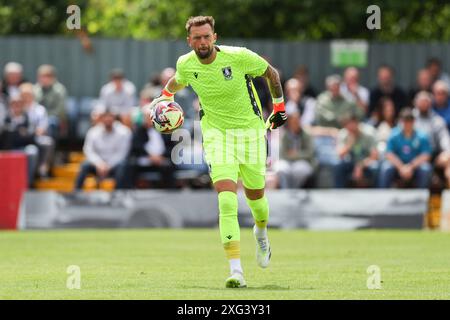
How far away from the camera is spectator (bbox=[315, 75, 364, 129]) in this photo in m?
23.9

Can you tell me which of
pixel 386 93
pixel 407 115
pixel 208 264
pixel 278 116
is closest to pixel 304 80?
pixel 386 93

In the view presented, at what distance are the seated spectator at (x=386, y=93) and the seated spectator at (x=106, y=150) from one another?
16.2ft

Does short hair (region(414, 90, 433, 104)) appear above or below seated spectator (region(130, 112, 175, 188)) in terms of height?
above

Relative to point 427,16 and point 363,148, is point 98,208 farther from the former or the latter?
point 427,16

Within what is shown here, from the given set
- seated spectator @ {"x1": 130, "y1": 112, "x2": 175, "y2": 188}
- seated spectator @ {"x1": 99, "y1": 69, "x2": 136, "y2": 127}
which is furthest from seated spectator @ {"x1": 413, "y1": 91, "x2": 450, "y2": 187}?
seated spectator @ {"x1": 99, "y1": 69, "x2": 136, "y2": 127}

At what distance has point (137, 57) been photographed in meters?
26.5

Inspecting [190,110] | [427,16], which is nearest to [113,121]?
[190,110]

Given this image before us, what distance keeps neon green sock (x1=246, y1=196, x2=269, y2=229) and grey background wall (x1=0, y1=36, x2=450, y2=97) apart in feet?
42.9

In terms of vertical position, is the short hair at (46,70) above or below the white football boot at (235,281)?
above

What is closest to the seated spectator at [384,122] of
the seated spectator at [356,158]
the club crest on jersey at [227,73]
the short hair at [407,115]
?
the seated spectator at [356,158]

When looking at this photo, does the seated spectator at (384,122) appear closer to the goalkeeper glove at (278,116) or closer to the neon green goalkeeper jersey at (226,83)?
the goalkeeper glove at (278,116)

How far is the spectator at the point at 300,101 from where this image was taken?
23.9 metres

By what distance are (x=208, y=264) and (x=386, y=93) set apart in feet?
34.9

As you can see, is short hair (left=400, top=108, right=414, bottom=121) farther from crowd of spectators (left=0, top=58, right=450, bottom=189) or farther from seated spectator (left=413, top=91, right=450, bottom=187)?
seated spectator (left=413, top=91, right=450, bottom=187)
